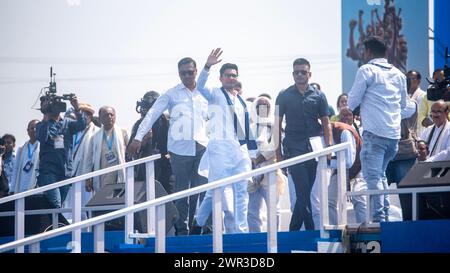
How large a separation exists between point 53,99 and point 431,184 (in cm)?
317

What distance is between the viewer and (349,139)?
8797mm

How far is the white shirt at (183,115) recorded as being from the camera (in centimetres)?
893

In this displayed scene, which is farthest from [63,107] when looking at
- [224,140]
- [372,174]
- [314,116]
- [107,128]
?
[372,174]

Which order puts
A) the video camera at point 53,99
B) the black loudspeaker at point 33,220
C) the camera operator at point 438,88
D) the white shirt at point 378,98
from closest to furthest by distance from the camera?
the white shirt at point 378,98 < the camera operator at point 438,88 < the video camera at point 53,99 < the black loudspeaker at point 33,220

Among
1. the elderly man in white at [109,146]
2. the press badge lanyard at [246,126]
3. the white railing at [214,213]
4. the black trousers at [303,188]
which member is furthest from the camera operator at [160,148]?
the white railing at [214,213]

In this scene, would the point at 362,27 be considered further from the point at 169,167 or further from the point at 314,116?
the point at 169,167

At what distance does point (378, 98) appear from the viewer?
7766 millimetres

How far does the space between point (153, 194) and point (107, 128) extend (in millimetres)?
866

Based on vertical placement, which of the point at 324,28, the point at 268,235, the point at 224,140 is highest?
the point at 324,28

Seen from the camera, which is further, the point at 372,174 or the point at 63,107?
the point at 63,107

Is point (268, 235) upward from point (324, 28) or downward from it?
downward

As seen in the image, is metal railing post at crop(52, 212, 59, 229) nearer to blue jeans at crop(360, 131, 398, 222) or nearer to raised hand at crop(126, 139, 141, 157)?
raised hand at crop(126, 139, 141, 157)

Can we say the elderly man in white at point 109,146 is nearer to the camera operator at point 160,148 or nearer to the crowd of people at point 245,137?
the crowd of people at point 245,137

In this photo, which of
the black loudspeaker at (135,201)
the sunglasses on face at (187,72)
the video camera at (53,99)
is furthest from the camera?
the sunglasses on face at (187,72)
